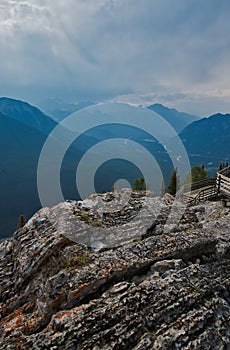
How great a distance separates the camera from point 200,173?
75938 millimetres

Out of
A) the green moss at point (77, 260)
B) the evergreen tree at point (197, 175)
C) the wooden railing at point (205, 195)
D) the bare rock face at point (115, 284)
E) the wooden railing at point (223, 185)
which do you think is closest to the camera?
the bare rock face at point (115, 284)

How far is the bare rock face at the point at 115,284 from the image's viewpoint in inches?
329

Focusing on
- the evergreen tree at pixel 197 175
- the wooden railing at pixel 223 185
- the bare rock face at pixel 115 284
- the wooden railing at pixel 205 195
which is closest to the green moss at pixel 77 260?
the bare rock face at pixel 115 284

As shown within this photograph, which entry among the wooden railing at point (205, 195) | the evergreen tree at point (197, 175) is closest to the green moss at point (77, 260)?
the wooden railing at point (205, 195)

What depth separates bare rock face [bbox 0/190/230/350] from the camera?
8367mm

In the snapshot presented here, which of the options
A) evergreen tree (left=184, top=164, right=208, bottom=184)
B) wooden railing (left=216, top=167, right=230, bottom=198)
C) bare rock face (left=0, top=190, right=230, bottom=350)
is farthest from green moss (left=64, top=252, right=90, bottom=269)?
evergreen tree (left=184, top=164, right=208, bottom=184)

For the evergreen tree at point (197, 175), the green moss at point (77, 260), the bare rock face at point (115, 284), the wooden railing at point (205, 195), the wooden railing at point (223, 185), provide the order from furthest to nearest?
the evergreen tree at point (197, 175) → the wooden railing at point (205, 195) → the wooden railing at point (223, 185) → the green moss at point (77, 260) → the bare rock face at point (115, 284)

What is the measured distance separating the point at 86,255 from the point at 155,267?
3534 mm

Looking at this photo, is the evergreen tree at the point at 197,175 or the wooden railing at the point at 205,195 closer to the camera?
the wooden railing at the point at 205,195

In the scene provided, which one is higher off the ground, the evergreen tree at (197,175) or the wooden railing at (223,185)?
the evergreen tree at (197,175)

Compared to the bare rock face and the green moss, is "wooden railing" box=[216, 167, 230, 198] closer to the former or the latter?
the bare rock face

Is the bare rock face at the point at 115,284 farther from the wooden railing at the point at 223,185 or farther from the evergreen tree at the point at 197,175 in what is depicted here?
the evergreen tree at the point at 197,175

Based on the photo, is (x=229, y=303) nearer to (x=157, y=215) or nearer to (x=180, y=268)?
(x=180, y=268)

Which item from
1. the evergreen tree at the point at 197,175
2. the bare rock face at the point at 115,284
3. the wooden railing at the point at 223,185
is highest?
the evergreen tree at the point at 197,175
